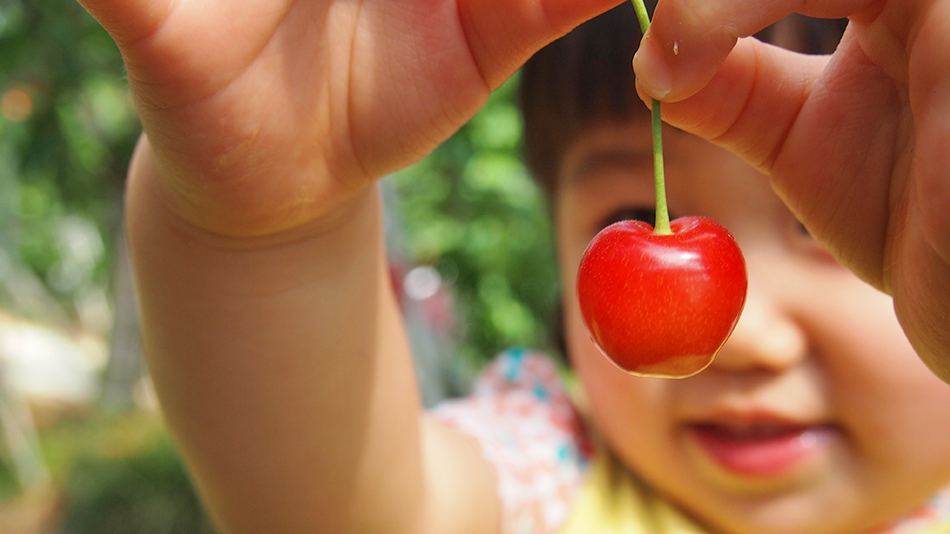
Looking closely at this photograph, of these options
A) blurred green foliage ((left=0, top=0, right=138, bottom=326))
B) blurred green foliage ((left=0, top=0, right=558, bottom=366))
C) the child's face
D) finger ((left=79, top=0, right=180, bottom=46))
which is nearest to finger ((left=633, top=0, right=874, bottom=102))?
finger ((left=79, top=0, right=180, bottom=46))

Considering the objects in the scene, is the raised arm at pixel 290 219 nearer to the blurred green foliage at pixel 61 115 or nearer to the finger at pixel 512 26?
the finger at pixel 512 26

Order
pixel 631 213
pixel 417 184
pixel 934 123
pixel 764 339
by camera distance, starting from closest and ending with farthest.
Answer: pixel 934 123, pixel 764 339, pixel 631 213, pixel 417 184

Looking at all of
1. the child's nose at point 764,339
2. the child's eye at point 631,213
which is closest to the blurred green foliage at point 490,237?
the child's eye at point 631,213

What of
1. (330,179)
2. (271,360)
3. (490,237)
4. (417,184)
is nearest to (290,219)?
(330,179)

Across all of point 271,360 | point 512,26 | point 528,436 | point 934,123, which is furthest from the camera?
point 528,436

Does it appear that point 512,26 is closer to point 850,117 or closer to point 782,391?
point 850,117

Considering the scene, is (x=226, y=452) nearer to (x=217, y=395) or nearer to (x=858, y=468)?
(x=217, y=395)

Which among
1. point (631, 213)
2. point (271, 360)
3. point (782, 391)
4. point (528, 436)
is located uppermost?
point (271, 360)
